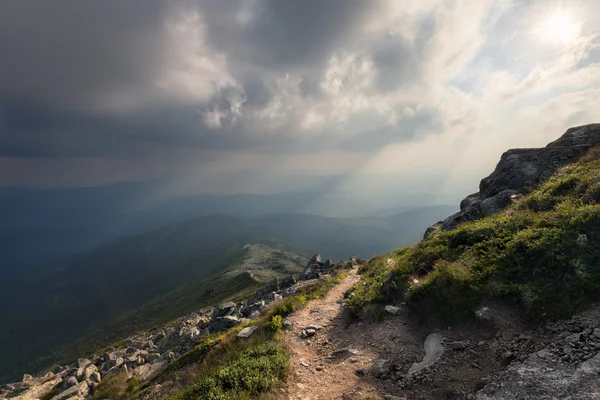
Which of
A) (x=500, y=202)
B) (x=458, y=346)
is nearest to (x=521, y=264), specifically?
(x=458, y=346)

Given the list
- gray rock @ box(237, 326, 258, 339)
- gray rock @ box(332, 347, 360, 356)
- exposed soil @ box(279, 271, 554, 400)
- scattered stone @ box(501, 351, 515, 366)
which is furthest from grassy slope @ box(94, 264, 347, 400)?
scattered stone @ box(501, 351, 515, 366)

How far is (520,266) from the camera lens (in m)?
11.6

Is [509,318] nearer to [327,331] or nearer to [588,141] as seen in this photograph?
[327,331]

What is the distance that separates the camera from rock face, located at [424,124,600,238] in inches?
950

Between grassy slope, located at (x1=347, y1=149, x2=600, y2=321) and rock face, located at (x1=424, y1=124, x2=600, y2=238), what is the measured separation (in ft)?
25.1

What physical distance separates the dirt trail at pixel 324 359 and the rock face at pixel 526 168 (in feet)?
51.9

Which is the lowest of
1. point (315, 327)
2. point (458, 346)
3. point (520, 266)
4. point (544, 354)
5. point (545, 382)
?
point (315, 327)

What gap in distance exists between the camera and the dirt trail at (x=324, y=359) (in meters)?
9.72

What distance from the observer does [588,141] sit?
25797 mm

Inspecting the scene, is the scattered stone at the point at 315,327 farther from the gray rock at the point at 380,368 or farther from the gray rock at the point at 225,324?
the gray rock at the point at 225,324

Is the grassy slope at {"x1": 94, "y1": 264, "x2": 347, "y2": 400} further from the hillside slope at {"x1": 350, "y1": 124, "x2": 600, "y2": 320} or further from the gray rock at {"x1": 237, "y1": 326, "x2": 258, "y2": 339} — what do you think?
the hillside slope at {"x1": 350, "y1": 124, "x2": 600, "y2": 320}

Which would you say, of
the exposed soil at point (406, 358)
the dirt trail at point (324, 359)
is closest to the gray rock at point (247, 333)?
the dirt trail at point (324, 359)

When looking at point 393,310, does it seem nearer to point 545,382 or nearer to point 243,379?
point 545,382

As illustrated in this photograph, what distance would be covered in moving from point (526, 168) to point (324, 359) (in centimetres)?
2792
